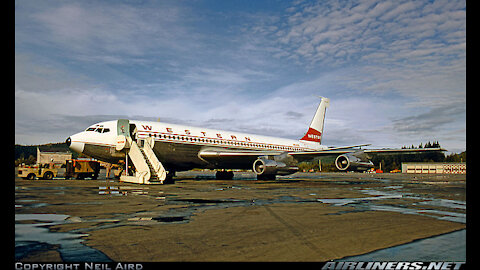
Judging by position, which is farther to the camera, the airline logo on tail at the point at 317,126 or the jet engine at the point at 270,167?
the airline logo on tail at the point at 317,126

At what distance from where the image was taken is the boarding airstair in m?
21.0

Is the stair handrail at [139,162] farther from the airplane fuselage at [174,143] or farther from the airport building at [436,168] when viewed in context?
the airport building at [436,168]

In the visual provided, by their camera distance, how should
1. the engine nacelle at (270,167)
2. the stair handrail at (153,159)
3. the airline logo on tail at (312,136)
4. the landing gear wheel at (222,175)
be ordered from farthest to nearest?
1. the airline logo on tail at (312,136)
2. the landing gear wheel at (222,175)
3. the engine nacelle at (270,167)
4. the stair handrail at (153,159)

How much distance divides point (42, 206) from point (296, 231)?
765 cm

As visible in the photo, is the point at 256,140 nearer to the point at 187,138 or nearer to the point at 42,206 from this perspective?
the point at 187,138

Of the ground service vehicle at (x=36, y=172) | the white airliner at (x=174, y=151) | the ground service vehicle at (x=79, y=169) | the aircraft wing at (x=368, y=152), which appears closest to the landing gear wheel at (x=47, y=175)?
the ground service vehicle at (x=36, y=172)

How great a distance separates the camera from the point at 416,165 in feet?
310

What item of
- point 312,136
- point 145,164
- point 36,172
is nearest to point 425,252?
point 145,164

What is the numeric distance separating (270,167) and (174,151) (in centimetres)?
773

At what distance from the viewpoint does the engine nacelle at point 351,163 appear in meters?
24.1

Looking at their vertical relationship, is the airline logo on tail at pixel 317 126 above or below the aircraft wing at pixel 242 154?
above

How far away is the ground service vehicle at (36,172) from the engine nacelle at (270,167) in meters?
18.5

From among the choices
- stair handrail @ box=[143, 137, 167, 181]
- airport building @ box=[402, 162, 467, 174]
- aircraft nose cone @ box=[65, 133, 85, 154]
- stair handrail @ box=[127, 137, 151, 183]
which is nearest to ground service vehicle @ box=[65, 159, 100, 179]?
aircraft nose cone @ box=[65, 133, 85, 154]

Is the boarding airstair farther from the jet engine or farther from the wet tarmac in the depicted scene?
the wet tarmac
